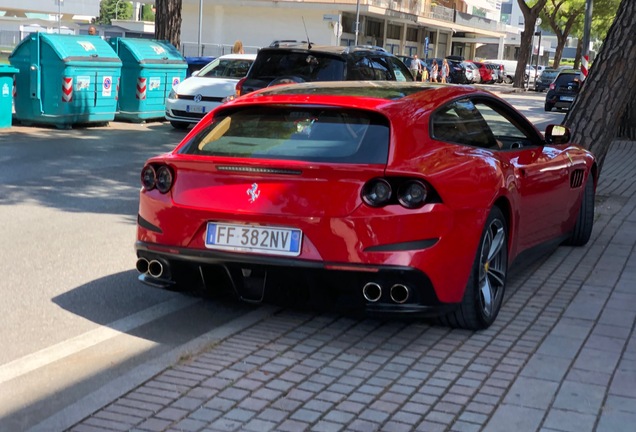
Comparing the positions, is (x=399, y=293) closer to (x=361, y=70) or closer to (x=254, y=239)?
(x=254, y=239)

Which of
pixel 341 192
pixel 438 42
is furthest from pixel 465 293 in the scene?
→ pixel 438 42

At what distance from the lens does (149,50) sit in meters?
19.6

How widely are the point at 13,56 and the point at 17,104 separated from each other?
848mm

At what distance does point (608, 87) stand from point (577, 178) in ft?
10.1

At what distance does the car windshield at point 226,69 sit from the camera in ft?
62.3

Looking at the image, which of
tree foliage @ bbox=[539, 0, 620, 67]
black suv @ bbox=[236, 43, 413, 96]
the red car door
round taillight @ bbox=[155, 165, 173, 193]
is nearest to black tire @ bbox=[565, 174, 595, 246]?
the red car door

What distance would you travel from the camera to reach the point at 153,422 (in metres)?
4.04

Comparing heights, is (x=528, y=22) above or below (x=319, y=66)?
above

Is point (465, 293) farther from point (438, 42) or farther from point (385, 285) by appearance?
point (438, 42)

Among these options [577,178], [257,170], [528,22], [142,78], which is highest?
[528,22]

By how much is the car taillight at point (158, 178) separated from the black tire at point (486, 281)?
175 cm

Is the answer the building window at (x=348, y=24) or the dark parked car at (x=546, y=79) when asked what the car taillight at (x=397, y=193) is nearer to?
the dark parked car at (x=546, y=79)

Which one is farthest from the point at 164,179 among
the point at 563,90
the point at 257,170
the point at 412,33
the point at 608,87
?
the point at 412,33

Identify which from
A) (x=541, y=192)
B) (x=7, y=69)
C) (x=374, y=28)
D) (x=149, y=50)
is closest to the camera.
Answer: (x=541, y=192)
